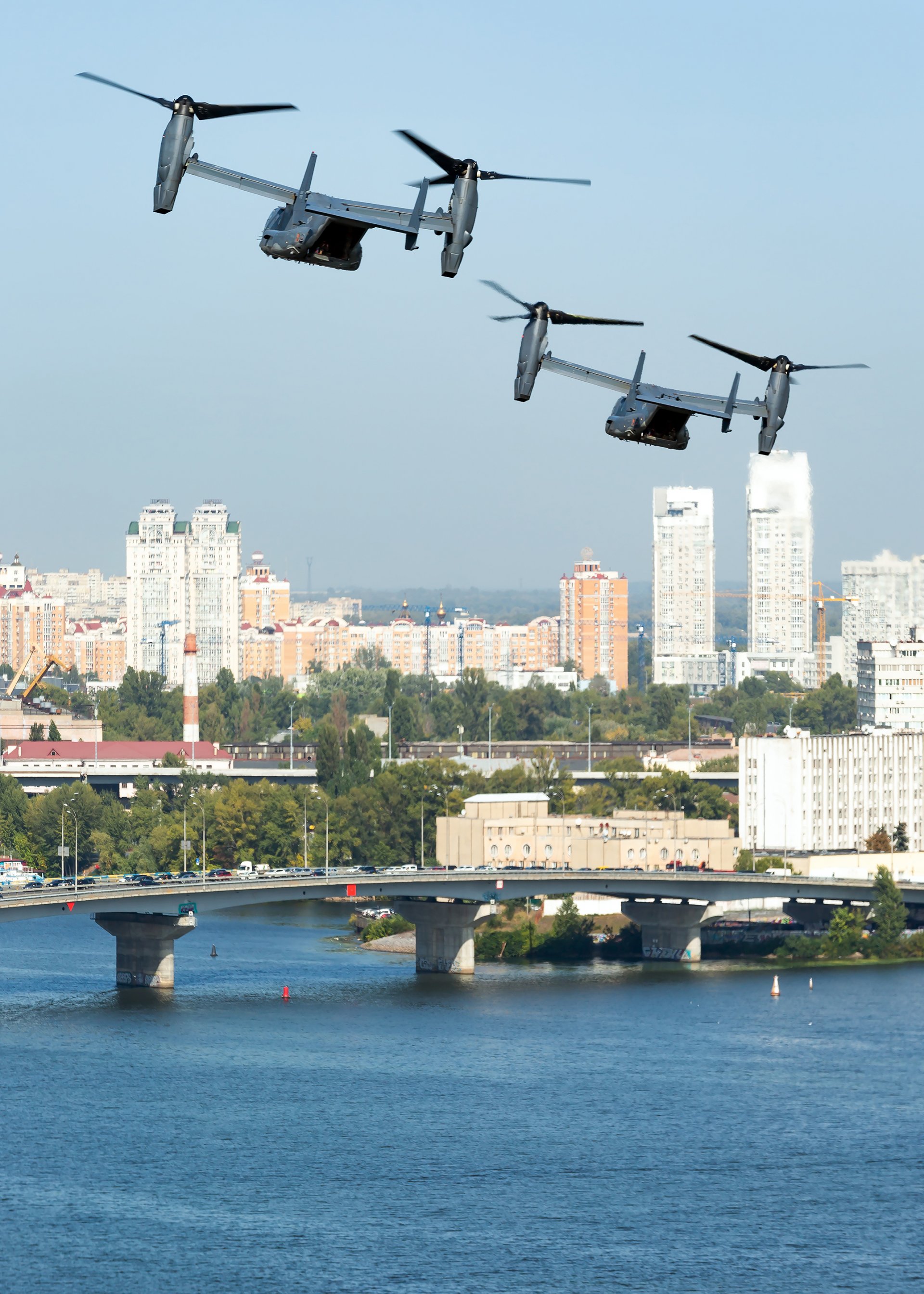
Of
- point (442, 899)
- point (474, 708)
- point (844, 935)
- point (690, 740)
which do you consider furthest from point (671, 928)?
point (474, 708)

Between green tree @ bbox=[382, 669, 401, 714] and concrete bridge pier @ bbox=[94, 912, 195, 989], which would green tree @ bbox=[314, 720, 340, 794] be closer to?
green tree @ bbox=[382, 669, 401, 714]

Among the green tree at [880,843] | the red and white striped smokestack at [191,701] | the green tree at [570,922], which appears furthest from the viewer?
the red and white striped smokestack at [191,701]

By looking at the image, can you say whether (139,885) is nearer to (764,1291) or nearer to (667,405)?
(764,1291)

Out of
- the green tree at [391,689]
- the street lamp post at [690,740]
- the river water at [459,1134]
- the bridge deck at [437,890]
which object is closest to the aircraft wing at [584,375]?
the river water at [459,1134]

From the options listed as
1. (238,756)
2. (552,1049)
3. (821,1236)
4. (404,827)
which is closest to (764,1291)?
(821,1236)

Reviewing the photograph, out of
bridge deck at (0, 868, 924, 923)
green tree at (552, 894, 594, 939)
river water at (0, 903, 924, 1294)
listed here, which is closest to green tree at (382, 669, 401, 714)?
green tree at (552, 894, 594, 939)

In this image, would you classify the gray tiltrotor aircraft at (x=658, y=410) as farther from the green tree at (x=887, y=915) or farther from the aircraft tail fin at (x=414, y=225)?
the green tree at (x=887, y=915)
